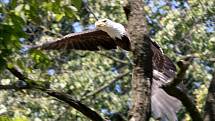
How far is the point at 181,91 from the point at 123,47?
1619 millimetres

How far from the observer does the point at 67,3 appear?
9.07ft

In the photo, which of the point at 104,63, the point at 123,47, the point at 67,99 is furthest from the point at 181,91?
the point at 104,63

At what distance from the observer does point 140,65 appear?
2684mm

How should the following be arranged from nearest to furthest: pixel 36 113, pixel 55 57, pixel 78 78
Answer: pixel 36 113 → pixel 78 78 → pixel 55 57

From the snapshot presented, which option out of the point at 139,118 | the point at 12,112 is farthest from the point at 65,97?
the point at 12,112

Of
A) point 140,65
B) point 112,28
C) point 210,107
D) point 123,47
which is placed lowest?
point 210,107

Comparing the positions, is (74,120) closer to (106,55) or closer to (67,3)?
(106,55)

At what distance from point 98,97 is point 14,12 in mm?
3534

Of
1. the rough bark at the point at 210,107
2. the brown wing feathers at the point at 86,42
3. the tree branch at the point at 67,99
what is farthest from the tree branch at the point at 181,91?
the brown wing feathers at the point at 86,42

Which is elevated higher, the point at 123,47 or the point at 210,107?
the point at 123,47

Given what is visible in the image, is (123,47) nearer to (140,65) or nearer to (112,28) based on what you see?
(112,28)

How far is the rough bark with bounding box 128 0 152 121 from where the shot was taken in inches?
101

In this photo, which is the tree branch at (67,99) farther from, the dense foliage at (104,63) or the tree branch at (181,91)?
the dense foliage at (104,63)

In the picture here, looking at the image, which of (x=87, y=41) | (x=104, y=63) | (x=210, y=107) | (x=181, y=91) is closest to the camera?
(x=181, y=91)
